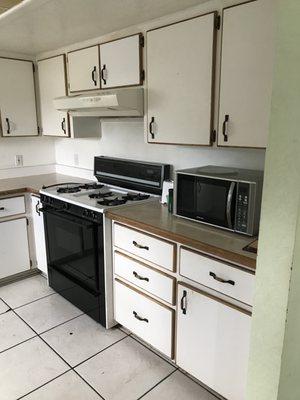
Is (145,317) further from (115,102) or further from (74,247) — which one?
(115,102)

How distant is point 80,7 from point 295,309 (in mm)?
1917

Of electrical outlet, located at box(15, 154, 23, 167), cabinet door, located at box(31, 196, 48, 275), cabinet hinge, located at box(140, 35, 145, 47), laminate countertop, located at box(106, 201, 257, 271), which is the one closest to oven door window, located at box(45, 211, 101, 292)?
cabinet door, located at box(31, 196, 48, 275)

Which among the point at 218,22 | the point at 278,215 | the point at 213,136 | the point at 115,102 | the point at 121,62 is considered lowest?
the point at 278,215

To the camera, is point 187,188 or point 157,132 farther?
point 157,132

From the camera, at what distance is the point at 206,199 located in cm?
184

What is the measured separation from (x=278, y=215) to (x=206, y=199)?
2.97 feet

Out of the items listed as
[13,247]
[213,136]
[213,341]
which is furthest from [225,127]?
[13,247]

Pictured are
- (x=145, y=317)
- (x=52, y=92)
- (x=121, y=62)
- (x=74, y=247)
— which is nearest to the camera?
(x=145, y=317)

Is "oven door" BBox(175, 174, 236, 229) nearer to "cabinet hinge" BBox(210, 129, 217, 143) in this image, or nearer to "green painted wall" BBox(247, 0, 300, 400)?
"cabinet hinge" BBox(210, 129, 217, 143)

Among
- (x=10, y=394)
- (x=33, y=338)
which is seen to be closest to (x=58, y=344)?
(x=33, y=338)

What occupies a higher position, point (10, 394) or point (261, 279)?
point (261, 279)

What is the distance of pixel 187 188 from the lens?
193cm

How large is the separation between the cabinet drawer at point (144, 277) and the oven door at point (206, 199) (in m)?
0.39

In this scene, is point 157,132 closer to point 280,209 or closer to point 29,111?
point 280,209
